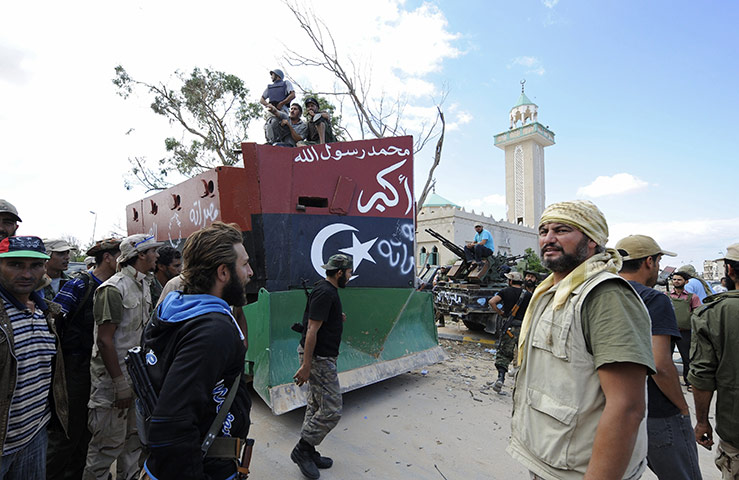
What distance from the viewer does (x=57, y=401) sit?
2.14 m

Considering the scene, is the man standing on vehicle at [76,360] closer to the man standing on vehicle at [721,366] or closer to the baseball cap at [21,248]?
the baseball cap at [21,248]

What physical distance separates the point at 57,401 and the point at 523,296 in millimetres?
5746

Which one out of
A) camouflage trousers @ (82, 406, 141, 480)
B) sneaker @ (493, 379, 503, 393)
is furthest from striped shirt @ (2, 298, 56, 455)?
sneaker @ (493, 379, 503, 393)

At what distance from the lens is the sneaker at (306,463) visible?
301 centimetres

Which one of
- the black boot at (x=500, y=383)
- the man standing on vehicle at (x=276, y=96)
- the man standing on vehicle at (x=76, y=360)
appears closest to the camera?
the man standing on vehicle at (x=76, y=360)

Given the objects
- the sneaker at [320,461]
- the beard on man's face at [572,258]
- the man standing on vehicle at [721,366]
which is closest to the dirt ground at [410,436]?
the sneaker at [320,461]

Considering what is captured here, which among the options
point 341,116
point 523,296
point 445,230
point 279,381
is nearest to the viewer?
point 279,381

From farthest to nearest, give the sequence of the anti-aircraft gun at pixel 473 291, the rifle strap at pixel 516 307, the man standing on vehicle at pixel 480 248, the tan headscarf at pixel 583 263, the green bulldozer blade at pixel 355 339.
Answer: the man standing on vehicle at pixel 480 248 < the anti-aircraft gun at pixel 473 291 < the rifle strap at pixel 516 307 < the green bulldozer blade at pixel 355 339 < the tan headscarf at pixel 583 263

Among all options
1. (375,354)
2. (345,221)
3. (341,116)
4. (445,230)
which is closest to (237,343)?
(345,221)

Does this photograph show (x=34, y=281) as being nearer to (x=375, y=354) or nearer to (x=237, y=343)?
(x=237, y=343)

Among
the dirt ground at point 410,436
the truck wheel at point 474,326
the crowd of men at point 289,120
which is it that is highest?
the crowd of men at point 289,120

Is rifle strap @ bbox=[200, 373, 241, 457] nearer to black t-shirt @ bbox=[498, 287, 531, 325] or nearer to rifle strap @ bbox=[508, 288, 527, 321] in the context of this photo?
rifle strap @ bbox=[508, 288, 527, 321]

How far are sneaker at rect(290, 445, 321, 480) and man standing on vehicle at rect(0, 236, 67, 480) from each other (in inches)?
65.3

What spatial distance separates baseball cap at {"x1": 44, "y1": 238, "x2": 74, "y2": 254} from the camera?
13.4ft
